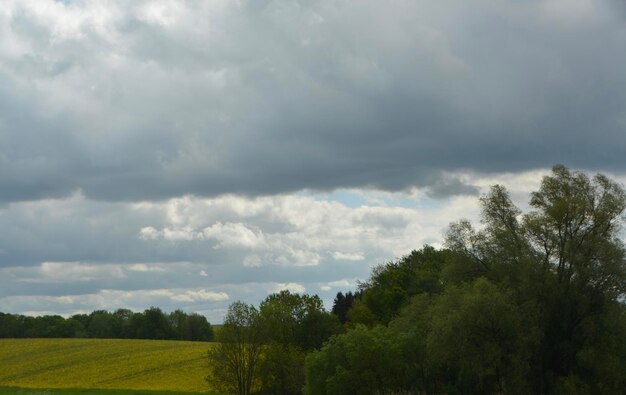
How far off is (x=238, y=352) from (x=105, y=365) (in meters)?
24.0

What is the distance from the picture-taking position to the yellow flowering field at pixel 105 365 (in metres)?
76.2

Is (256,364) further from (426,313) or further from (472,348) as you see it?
(472,348)

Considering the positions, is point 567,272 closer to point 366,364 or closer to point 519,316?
point 519,316

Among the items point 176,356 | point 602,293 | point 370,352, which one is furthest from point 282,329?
point 602,293

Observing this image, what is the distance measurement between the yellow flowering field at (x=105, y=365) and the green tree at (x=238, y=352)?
118 inches

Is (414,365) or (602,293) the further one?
(414,365)

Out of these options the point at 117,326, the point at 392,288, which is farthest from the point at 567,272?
the point at 117,326

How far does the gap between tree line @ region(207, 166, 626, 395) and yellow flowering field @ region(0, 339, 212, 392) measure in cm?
2361

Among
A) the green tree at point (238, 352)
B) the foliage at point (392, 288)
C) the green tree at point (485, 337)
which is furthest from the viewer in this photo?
the foliage at point (392, 288)

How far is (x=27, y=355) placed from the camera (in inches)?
3922

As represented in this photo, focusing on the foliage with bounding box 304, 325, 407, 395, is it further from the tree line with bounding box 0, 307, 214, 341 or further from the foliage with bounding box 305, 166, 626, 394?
the tree line with bounding box 0, 307, 214, 341

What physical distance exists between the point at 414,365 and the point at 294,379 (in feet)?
72.8

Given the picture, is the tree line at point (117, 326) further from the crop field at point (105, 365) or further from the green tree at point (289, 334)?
the green tree at point (289, 334)

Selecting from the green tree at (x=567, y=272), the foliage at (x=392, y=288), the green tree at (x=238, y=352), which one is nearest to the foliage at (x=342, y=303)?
the foliage at (x=392, y=288)
